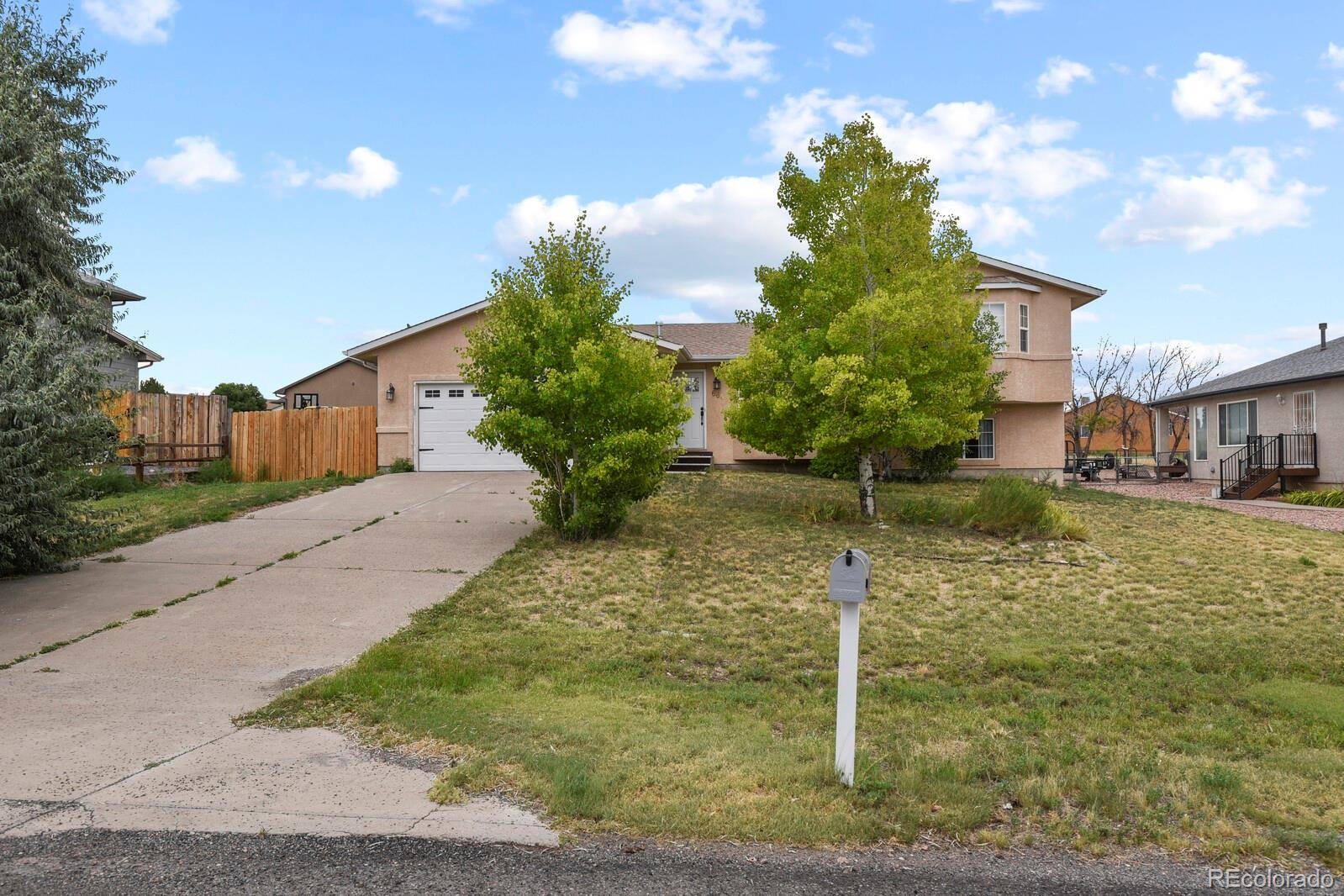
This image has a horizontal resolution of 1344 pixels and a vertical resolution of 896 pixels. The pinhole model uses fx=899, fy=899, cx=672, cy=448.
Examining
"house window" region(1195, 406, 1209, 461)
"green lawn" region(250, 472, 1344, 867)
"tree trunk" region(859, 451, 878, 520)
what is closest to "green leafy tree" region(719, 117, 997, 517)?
"tree trunk" region(859, 451, 878, 520)

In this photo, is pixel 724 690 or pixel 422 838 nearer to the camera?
pixel 422 838

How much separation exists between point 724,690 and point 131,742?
3.83 m

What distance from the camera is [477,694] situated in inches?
248

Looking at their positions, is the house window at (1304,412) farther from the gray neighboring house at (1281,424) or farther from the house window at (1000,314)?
the house window at (1000,314)

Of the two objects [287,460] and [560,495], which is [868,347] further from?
[287,460]

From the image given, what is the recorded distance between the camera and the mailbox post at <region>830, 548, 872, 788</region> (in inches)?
181

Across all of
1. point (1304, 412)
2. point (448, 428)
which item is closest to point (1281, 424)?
point (1304, 412)

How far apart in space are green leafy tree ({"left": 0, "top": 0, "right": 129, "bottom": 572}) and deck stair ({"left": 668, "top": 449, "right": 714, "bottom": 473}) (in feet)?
40.3

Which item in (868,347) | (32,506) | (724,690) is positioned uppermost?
(868,347)

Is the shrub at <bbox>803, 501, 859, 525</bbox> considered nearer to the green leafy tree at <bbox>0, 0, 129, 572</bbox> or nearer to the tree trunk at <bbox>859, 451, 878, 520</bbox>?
the tree trunk at <bbox>859, 451, 878, 520</bbox>

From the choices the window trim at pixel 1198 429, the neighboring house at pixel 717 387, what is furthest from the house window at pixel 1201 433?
the neighboring house at pixel 717 387

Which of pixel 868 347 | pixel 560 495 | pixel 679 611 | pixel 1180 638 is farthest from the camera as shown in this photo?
pixel 868 347

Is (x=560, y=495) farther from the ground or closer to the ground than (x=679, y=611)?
farther from the ground

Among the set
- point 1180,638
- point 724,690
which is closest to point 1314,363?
point 1180,638
